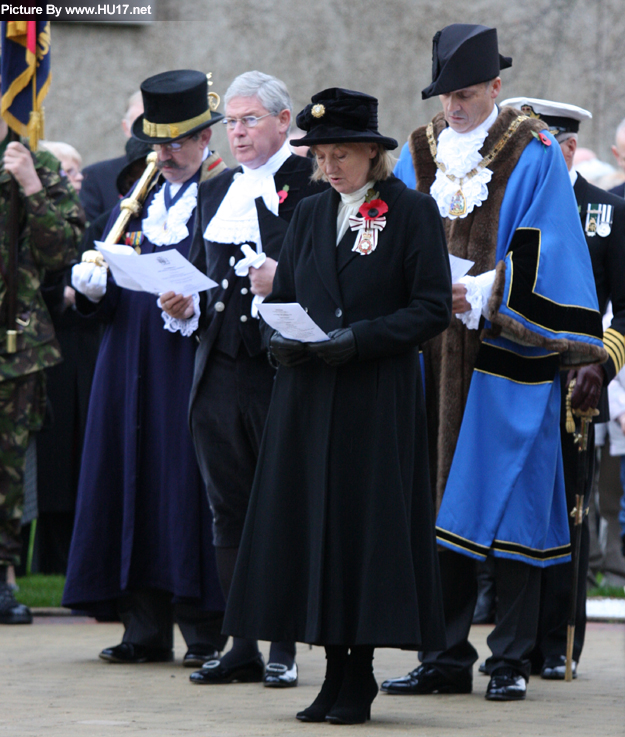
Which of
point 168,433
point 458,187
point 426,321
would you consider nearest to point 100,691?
point 168,433

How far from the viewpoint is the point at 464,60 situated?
508 centimetres

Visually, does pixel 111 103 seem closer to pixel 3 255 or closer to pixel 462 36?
pixel 3 255

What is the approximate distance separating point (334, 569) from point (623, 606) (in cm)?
361

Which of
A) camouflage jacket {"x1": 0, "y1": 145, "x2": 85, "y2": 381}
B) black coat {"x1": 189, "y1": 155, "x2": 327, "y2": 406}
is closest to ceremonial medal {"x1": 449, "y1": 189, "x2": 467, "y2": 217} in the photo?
black coat {"x1": 189, "y1": 155, "x2": 327, "y2": 406}

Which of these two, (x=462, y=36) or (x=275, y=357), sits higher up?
(x=462, y=36)

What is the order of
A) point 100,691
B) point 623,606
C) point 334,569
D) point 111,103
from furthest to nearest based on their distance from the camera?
point 111,103
point 623,606
point 100,691
point 334,569

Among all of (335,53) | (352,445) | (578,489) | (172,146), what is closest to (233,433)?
(352,445)

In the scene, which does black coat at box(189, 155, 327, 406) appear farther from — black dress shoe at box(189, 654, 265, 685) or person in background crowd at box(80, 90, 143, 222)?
person in background crowd at box(80, 90, 143, 222)

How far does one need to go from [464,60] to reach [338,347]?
4.51ft

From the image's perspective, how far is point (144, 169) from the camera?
6.27m

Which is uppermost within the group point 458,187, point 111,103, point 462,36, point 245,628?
point 111,103

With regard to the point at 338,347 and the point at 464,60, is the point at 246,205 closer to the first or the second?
the point at 464,60

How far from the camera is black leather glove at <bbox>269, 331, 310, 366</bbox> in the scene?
14.5 ft

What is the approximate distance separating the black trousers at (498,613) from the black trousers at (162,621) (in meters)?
0.97
